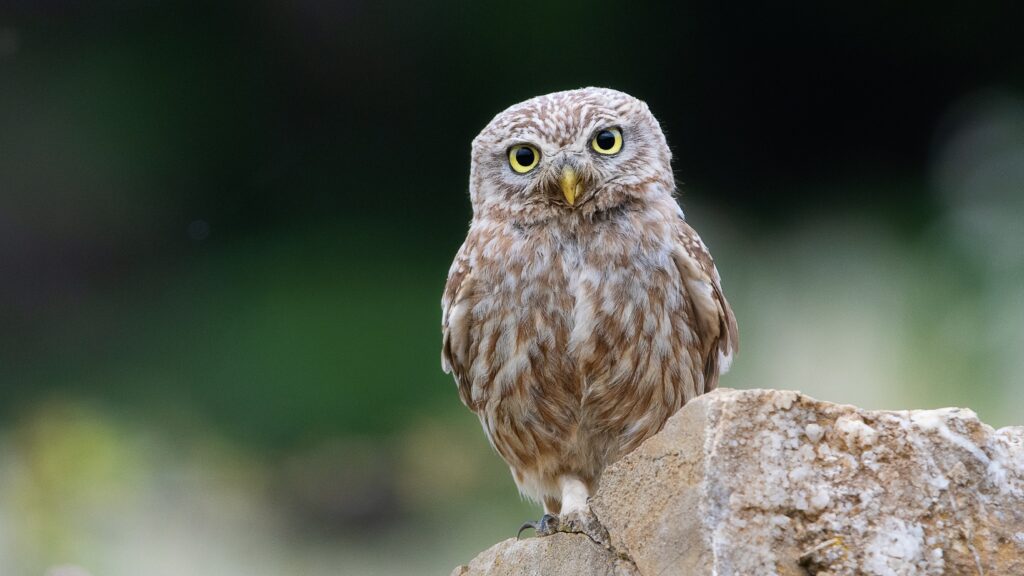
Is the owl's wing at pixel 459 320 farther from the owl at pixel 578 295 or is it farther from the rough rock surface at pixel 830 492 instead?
the rough rock surface at pixel 830 492

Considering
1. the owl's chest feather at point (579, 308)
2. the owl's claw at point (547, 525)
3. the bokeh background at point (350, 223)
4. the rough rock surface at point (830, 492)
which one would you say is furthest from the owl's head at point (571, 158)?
the rough rock surface at point (830, 492)

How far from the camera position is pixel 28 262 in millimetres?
4453

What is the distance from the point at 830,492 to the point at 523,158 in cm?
164

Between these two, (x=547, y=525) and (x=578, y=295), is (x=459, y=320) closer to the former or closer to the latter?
(x=578, y=295)

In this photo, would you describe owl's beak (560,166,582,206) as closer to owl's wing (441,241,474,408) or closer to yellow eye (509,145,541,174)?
yellow eye (509,145,541,174)

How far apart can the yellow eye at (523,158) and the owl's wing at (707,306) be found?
466 millimetres

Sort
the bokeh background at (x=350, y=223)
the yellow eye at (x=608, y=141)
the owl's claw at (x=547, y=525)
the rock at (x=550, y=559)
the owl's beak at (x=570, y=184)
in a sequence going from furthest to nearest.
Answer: the bokeh background at (x=350, y=223), the yellow eye at (x=608, y=141), the owl's beak at (x=570, y=184), the owl's claw at (x=547, y=525), the rock at (x=550, y=559)

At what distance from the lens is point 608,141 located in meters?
3.20

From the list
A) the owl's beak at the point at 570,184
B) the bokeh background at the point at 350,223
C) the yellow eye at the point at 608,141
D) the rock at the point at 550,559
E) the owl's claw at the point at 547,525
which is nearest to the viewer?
the rock at the point at 550,559

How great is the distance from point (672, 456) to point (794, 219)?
263 cm

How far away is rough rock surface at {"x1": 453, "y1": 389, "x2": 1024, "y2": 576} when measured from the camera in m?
1.76

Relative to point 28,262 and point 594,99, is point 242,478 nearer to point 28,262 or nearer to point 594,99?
point 28,262

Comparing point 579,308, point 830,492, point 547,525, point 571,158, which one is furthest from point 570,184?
point 830,492

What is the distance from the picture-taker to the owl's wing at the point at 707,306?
323 centimetres
